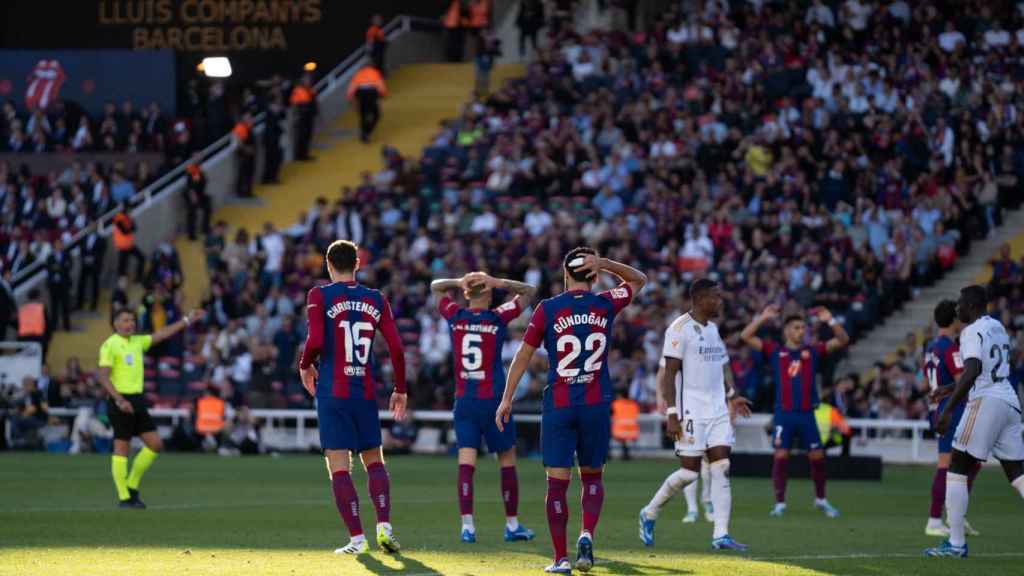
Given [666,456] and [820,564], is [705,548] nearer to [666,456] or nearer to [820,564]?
[820,564]

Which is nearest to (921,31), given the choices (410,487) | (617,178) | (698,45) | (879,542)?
(698,45)

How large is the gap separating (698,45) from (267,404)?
12.3 m

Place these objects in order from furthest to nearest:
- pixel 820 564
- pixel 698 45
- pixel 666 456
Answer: pixel 698 45, pixel 666 456, pixel 820 564

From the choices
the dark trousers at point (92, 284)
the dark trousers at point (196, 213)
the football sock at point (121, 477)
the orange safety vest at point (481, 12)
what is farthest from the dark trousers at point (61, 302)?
the football sock at point (121, 477)

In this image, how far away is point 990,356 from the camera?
1374 centimetres

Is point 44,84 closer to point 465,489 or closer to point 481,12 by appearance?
point 481,12

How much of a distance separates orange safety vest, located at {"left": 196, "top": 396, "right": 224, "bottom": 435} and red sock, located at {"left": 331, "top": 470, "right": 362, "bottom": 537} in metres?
18.3

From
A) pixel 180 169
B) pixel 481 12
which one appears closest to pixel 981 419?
pixel 180 169

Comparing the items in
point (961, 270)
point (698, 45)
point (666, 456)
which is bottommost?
point (666, 456)

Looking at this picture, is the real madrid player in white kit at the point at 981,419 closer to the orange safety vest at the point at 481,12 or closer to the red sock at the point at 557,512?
the red sock at the point at 557,512

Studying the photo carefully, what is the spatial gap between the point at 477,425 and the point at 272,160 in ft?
87.4

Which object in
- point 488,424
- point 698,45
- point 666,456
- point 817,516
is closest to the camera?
point 488,424

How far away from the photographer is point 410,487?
22562 mm

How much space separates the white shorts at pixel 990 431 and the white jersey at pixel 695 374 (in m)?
2.09
